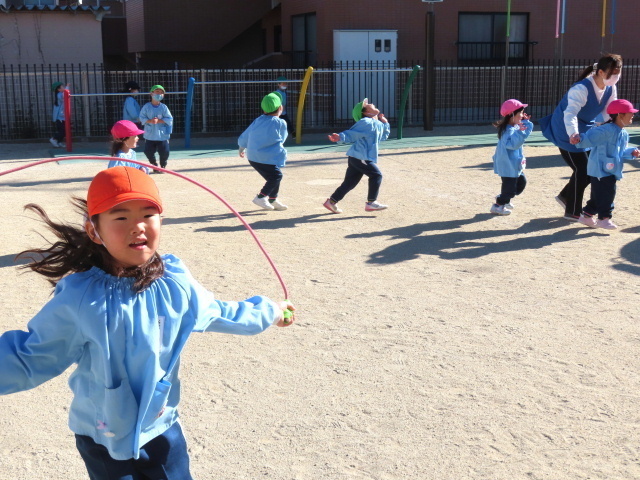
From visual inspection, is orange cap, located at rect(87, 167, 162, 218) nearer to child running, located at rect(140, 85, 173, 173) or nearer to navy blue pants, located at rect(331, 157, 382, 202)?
navy blue pants, located at rect(331, 157, 382, 202)

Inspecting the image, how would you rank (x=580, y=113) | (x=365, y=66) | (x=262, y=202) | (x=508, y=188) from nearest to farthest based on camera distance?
1. (x=580, y=113)
2. (x=508, y=188)
3. (x=262, y=202)
4. (x=365, y=66)

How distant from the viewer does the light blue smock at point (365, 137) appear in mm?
9109

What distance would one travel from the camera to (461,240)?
784 centimetres

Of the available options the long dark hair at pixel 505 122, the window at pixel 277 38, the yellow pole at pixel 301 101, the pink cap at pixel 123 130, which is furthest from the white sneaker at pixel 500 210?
the window at pixel 277 38

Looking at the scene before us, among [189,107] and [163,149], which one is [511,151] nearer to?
[163,149]

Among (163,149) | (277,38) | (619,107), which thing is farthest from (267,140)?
(277,38)

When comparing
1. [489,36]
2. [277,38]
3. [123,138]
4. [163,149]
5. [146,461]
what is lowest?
[146,461]

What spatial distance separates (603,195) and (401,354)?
421 centimetres

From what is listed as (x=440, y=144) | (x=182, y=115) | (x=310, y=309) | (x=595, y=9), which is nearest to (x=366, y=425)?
(x=310, y=309)

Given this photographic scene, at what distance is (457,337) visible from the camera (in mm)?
5055

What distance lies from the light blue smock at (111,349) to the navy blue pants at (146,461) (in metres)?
0.04

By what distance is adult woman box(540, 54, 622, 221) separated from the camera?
7.95 meters

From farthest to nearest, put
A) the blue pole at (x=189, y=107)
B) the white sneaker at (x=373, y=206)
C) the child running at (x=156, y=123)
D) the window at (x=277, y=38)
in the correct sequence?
the window at (x=277, y=38) → the blue pole at (x=189, y=107) → the child running at (x=156, y=123) → the white sneaker at (x=373, y=206)

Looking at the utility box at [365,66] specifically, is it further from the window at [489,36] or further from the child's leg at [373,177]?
the child's leg at [373,177]
